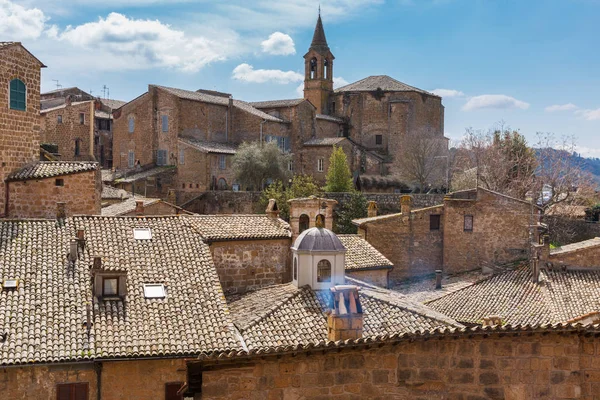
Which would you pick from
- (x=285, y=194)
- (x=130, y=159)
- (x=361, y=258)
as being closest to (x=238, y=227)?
(x=361, y=258)

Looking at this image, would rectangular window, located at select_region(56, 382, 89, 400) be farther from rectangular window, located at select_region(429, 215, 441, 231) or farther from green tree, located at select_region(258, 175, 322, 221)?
green tree, located at select_region(258, 175, 322, 221)

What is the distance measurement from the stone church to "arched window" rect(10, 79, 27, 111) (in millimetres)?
27559

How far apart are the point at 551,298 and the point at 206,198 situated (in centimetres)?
3021

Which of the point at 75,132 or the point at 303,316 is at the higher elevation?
the point at 75,132

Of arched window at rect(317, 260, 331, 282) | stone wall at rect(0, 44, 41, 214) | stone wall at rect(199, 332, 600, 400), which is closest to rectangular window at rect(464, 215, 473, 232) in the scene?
arched window at rect(317, 260, 331, 282)

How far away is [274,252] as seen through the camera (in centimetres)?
2264

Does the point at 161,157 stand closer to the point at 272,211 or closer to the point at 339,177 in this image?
the point at 339,177

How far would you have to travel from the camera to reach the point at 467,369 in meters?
8.27

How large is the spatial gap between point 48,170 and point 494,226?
21706 mm

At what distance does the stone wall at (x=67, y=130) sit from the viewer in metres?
57.9

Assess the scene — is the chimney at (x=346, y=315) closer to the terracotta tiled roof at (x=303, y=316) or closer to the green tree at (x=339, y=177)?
the terracotta tiled roof at (x=303, y=316)

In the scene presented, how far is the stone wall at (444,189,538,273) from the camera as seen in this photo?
34531 millimetres

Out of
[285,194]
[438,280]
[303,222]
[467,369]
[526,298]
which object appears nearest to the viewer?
[467,369]

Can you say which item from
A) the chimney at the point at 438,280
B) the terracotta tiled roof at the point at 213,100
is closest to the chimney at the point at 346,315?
the chimney at the point at 438,280
